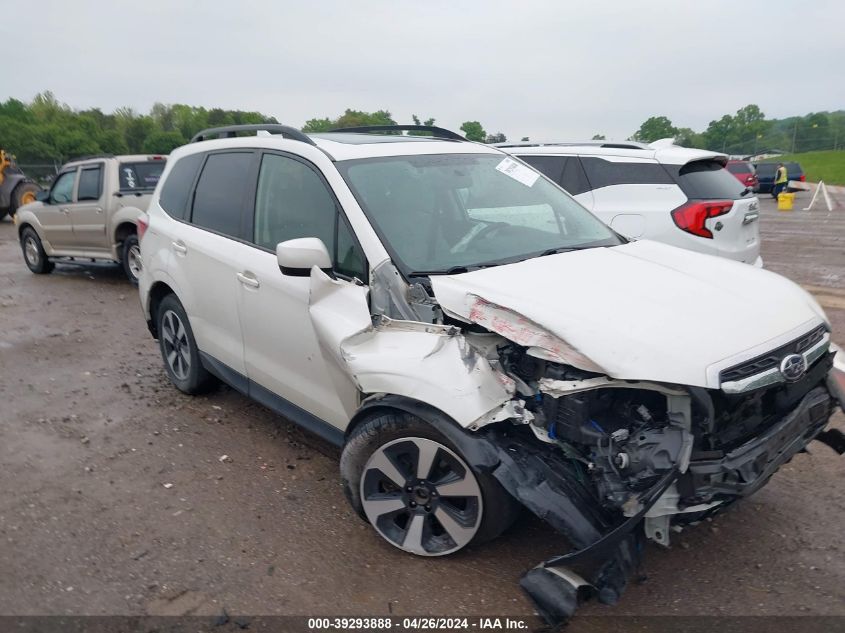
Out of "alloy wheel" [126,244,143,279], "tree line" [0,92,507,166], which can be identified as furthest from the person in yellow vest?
"alloy wheel" [126,244,143,279]

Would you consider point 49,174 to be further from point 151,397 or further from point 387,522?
point 387,522

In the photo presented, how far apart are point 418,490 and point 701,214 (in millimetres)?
4537

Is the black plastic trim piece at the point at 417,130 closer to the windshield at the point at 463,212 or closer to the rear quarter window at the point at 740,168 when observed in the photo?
the windshield at the point at 463,212

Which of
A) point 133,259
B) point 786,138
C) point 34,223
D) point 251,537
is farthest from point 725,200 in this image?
point 786,138

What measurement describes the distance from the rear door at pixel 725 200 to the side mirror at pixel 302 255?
4.37 m

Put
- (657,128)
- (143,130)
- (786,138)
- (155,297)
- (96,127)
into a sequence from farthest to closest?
(657,128), (786,138), (143,130), (96,127), (155,297)

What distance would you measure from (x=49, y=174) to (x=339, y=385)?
35291 millimetres

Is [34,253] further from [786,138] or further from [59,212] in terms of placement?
[786,138]

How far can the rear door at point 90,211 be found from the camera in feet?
33.2

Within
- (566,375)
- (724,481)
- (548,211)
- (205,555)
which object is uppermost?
(548,211)

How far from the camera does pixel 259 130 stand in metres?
4.51

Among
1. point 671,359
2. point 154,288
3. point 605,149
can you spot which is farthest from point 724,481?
point 605,149

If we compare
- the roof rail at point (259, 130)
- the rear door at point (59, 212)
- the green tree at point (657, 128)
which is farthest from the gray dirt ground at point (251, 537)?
the green tree at point (657, 128)

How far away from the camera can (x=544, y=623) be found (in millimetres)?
2717
